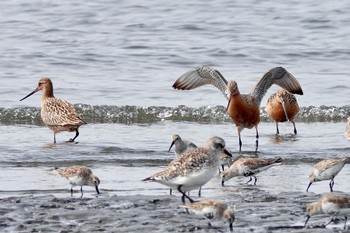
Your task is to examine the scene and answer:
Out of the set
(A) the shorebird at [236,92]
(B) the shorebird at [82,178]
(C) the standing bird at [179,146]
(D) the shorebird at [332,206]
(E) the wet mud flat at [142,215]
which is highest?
(A) the shorebird at [236,92]

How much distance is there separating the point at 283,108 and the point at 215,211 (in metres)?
8.32

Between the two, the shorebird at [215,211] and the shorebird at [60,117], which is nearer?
the shorebird at [215,211]

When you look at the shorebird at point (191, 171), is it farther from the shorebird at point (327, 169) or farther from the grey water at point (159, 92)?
the shorebird at point (327, 169)

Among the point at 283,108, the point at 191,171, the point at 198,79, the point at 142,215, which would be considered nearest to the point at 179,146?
the point at 191,171

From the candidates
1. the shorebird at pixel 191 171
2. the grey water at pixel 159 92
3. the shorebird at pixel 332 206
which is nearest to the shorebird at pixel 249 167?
the grey water at pixel 159 92

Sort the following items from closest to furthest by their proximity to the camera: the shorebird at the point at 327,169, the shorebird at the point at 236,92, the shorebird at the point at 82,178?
the shorebird at the point at 82,178 → the shorebird at the point at 327,169 → the shorebird at the point at 236,92

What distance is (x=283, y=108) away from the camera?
1703 centimetres

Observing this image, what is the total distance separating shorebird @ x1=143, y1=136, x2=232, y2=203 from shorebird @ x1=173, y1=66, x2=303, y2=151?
5748 mm

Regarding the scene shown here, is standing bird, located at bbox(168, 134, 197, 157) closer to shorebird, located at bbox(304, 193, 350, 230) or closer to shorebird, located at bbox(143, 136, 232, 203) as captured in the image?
shorebird, located at bbox(143, 136, 232, 203)

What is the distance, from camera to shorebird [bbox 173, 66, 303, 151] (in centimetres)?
1608

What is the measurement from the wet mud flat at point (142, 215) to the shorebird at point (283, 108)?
6278 mm

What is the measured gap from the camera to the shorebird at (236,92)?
16078 mm

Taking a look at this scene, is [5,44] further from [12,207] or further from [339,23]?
[12,207]

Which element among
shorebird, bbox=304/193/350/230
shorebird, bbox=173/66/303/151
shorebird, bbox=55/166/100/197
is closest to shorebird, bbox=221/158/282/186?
shorebird, bbox=55/166/100/197
